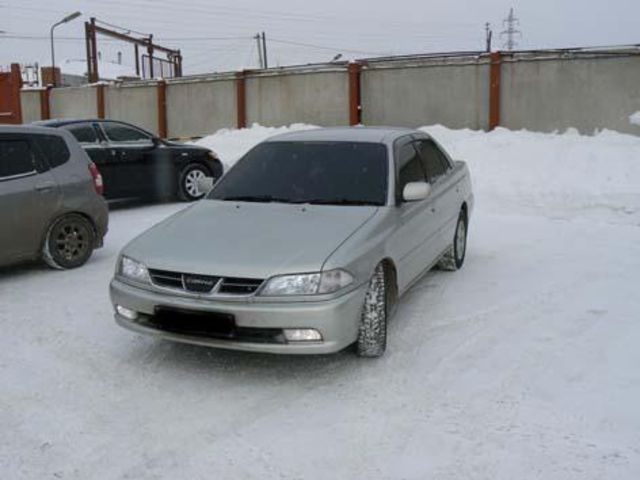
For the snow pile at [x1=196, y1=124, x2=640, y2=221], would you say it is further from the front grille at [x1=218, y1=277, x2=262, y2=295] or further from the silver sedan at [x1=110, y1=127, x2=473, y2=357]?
the front grille at [x1=218, y1=277, x2=262, y2=295]

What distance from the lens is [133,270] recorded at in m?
4.66

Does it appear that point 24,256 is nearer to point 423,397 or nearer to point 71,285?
point 71,285

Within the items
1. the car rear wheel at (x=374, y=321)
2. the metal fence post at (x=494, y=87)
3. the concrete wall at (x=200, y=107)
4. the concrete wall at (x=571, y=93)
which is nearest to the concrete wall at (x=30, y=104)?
the concrete wall at (x=200, y=107)

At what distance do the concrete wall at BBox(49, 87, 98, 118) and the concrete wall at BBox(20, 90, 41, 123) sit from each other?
0.66m

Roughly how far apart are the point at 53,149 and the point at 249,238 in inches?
138

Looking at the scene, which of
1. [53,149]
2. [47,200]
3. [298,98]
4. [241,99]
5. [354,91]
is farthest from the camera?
[241,99]

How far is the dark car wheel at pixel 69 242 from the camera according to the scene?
722 cm

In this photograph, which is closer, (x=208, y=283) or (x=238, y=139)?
(x=208, y=283)

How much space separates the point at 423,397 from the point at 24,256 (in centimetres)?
445

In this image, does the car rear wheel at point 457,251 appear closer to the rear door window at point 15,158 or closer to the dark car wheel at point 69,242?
the dark car wheel at point 69,242

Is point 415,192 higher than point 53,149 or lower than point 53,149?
lower

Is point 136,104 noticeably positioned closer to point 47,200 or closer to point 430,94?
point 430,94

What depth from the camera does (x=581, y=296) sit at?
6.30 meters

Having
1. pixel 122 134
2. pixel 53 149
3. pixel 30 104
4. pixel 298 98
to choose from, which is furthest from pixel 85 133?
pixel 30 104
